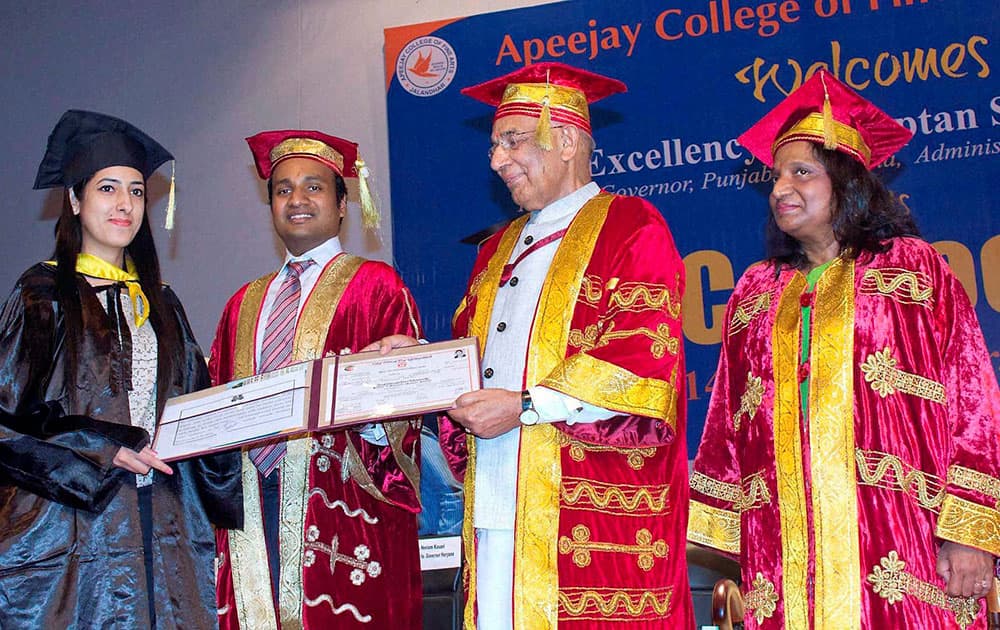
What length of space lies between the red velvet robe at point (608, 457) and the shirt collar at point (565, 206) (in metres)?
0.18

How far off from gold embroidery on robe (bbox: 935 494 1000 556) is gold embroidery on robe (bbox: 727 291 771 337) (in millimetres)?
670

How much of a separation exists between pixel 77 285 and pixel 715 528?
5.87ft

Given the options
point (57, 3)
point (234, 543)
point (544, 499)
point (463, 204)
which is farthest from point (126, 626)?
point (57, 3)

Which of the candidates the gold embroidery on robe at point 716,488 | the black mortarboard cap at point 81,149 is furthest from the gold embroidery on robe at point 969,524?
the black mortarboard cap at point 81,149

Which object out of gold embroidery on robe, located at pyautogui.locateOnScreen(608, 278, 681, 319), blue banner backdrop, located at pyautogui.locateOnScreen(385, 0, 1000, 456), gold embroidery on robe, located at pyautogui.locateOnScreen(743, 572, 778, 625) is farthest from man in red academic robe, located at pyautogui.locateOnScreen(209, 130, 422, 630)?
blue banner backdrop, located at pyautogui.locateOnScreen(385, 0, 1000, 456)

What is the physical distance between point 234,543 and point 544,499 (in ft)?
3.36

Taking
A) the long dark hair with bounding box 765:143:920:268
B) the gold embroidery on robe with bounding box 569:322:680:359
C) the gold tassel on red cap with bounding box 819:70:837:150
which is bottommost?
the gold embroidery on robe with bounding box 569:322:680:359

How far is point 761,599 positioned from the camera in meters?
2.72

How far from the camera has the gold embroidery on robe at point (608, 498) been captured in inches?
108

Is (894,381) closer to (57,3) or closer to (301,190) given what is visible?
(301,190)

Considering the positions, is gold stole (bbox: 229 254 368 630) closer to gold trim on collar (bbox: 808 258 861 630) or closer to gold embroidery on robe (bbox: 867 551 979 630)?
gold trim on collar (bbox: 808 258 861 630)

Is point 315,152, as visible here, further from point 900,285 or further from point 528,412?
point 900,285

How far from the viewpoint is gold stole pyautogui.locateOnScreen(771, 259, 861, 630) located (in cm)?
259

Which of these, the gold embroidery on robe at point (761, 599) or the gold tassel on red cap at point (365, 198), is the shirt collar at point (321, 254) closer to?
the gold tassel on red cap at point (365, 198)
